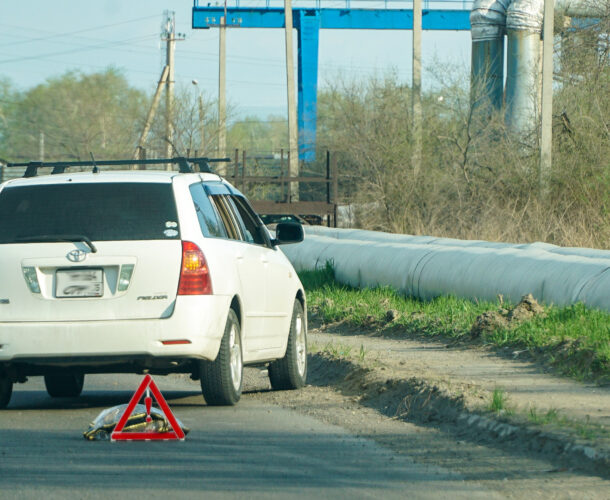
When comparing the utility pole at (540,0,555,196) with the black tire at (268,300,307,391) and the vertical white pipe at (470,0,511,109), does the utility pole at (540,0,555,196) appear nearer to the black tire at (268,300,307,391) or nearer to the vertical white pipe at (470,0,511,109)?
the vertical white pipe at (470,0,511,109)

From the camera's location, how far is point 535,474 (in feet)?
20.6

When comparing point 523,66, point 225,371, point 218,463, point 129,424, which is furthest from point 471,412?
point 523,66

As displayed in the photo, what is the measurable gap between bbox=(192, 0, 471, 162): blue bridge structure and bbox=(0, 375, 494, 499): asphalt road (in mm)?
45269

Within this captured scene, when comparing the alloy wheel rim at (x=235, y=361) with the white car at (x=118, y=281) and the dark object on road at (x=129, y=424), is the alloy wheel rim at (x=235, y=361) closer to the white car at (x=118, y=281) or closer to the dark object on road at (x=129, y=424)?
the white car at (x=118, y=281)

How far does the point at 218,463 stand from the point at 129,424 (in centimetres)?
126

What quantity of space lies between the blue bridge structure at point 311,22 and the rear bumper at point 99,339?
45107 mm

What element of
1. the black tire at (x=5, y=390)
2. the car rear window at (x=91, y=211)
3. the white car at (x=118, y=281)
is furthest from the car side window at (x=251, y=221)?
the black tire at (x=5, y=390)

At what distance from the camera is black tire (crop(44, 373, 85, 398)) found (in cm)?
995

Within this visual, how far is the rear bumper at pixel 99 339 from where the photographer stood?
814cm

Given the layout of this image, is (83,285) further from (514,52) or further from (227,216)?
(514,52)

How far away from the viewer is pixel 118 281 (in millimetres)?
8203

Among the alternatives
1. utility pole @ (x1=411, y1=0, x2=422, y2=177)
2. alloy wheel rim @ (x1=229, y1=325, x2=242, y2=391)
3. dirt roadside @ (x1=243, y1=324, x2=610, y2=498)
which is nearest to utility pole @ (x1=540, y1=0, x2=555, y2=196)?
utility pole @ (x1=411, y1=0, x2=422, y2=177)

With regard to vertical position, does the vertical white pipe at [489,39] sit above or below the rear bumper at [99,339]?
above

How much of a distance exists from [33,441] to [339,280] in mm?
12980
